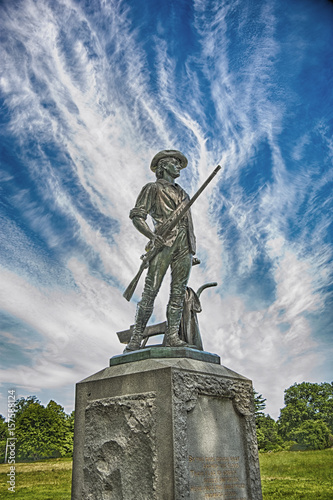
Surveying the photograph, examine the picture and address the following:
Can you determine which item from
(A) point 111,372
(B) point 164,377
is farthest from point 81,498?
(B) point 164,377

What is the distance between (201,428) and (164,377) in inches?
31.2

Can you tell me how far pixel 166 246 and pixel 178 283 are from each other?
609 millimetres

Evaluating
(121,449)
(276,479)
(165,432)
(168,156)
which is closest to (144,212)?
(168,156)

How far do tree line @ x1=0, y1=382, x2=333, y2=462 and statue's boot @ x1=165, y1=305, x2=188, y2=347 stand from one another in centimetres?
1437

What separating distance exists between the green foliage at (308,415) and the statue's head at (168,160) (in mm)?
16547

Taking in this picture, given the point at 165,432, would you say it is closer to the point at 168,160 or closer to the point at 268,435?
the point at 168,160

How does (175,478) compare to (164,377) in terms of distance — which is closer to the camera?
(175,478)

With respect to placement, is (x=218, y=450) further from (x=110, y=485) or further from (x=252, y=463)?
(x=110, y=485)

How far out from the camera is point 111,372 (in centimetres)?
564

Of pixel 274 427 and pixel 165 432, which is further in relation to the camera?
pixel 274 427

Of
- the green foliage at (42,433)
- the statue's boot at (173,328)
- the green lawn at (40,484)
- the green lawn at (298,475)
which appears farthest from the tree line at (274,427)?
the statue's boot at (173,328)

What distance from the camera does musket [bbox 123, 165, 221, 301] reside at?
6.13 m

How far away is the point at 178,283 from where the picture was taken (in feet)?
20.7

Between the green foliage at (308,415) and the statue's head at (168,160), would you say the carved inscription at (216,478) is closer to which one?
the statue's head at (168,160)
